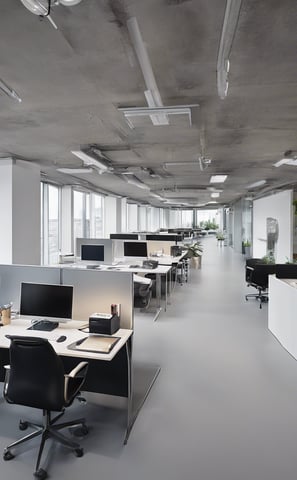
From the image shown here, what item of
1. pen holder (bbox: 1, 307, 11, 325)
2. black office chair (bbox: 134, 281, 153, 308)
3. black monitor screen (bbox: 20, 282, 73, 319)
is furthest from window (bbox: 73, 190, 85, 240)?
black monitor screen (bbox: 20, 282, 73, 319)

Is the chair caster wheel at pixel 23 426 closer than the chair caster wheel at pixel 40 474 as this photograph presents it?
No

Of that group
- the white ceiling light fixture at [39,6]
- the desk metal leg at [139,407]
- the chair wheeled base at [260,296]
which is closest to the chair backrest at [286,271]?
the chair wheeled base at [260,296]

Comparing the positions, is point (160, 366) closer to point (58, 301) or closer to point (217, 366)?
point (217, 366)

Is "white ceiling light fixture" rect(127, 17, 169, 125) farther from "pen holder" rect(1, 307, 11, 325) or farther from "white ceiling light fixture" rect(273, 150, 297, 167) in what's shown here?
"white ceiling light fixture" rect(273, 150, 297, 167)

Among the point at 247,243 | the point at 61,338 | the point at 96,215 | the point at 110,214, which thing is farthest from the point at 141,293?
the point at 247,243

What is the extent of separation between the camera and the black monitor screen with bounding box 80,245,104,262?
5785mm

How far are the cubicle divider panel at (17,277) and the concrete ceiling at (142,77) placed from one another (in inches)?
73.1

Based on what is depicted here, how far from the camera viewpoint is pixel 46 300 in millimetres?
2857

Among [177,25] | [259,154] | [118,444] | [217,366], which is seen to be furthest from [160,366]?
[259,154]

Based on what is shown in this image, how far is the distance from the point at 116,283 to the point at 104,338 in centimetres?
52

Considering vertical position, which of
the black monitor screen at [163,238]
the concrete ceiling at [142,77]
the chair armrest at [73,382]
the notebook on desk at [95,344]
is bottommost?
the chair armrest at [73,382]

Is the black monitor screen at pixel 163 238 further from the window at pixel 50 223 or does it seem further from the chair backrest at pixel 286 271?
the chair backrest at pixel 286 271

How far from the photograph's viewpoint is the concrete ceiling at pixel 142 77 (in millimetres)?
2059

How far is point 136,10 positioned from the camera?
6.58 ft
